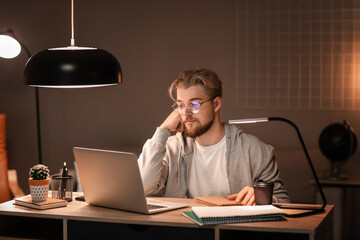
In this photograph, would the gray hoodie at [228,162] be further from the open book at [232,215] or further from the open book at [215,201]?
the open book at [232,215]

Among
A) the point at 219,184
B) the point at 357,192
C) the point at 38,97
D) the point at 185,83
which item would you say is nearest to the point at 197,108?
the point at 185,83

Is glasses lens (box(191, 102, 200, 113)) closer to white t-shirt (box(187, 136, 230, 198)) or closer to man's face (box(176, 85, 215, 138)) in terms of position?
man's face (box(176, 85, 215, 138))

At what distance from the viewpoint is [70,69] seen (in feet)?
8.30

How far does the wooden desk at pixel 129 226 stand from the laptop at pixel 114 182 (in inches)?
1.6

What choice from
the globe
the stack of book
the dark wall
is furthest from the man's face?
the dark wall

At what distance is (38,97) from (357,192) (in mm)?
2983

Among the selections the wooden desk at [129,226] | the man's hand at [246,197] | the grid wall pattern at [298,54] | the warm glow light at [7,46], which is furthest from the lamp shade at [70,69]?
the grid wall pattern at [298,54]

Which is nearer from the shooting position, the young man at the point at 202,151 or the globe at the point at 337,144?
the young man at the point at 202,151

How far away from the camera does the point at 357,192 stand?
4.51m

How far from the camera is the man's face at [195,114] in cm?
317

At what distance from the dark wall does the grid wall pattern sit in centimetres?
9

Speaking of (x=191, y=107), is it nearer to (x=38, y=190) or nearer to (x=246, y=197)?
(x=246, y=197)

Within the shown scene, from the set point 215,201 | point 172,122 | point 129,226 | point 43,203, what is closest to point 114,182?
point 129,226

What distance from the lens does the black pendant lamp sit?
254 centimetres
